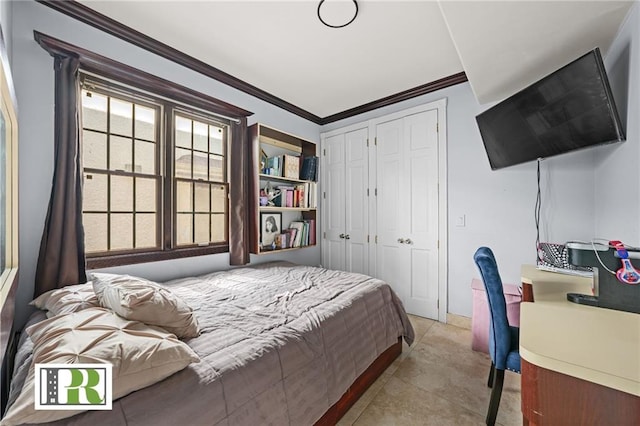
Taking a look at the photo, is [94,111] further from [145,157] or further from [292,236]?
[292,236]

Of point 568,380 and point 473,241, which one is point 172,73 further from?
point 473,241

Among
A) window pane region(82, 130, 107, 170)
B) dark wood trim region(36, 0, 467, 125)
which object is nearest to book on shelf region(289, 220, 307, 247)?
dark wood trim region(36, 0, 467, 125)

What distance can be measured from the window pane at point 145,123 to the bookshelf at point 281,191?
3.02ft

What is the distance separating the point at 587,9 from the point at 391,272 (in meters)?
2.66

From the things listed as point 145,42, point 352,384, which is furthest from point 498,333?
point 145,42

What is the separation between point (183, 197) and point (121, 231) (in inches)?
22.7

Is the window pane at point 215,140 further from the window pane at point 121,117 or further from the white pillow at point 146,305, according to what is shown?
the white pillow at point 146,305

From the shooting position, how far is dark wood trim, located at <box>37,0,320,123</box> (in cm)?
180

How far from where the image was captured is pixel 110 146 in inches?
82.4

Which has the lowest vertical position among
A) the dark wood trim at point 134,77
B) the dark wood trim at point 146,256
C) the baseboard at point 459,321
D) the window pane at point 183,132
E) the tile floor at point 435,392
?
the tile floor at point 435,392

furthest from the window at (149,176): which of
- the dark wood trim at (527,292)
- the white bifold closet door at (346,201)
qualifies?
the dark wood trim at (527,292)

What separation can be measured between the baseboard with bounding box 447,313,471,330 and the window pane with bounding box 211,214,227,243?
8.50 feet

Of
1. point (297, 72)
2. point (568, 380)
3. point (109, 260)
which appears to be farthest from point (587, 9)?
point (109, 260)

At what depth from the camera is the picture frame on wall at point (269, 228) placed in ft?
10.0
